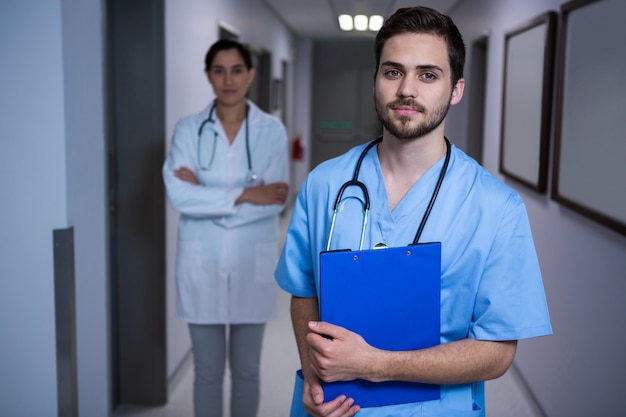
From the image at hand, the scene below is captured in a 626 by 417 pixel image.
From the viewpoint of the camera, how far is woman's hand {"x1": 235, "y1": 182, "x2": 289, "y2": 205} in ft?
6.54

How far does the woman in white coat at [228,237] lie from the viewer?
2016 millimetres

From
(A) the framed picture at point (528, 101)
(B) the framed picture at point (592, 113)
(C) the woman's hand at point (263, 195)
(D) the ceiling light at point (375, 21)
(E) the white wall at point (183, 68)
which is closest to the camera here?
(B) the framed picture at point (592, 113)

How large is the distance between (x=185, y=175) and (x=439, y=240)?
112 centimetres

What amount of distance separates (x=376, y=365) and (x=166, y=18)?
1.87 metres

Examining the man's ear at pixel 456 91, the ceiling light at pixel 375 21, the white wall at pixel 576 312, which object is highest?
the ceiling light at pixel 375 21

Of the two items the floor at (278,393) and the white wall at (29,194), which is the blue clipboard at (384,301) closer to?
the white wall at (29,194)

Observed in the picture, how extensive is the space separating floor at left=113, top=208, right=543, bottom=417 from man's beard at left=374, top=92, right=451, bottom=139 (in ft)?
5.52

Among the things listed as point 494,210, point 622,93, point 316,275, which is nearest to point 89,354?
point 316,275

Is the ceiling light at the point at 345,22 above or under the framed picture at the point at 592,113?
above

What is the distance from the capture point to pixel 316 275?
117cm

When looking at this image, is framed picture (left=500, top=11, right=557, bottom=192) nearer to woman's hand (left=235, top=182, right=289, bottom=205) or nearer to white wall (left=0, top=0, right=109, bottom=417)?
woman's hand (left=235, top=182, right=289, bottom=205)

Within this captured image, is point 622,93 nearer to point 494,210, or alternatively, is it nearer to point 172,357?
point 494,210

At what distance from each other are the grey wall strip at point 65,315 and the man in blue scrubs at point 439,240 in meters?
0.62

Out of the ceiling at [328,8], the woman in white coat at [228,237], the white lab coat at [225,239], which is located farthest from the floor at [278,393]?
the ceiling at [328,8]
